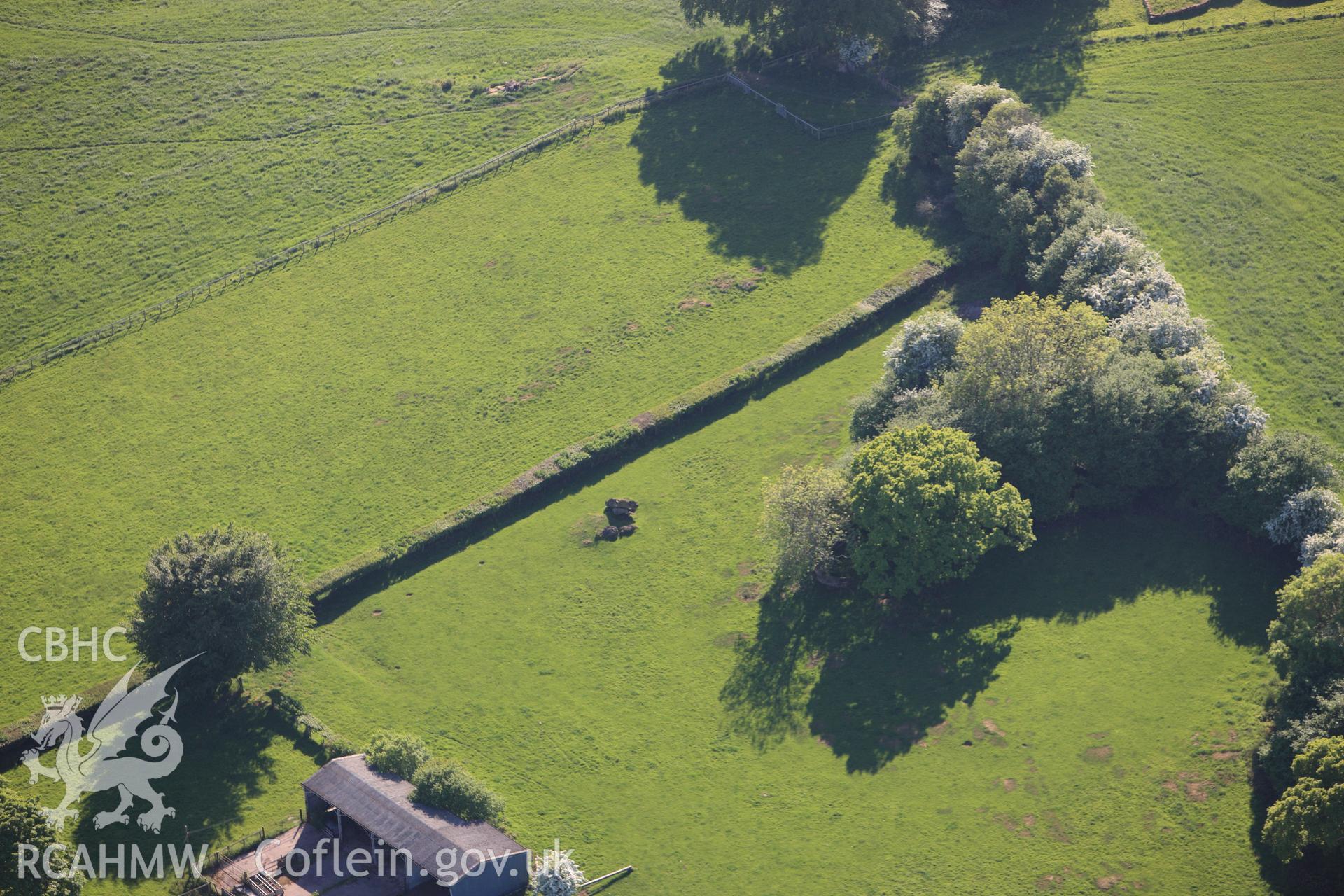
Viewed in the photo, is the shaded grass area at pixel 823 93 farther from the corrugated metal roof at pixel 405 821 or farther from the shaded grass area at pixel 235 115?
the corrugated metal roof at pixel 405 821

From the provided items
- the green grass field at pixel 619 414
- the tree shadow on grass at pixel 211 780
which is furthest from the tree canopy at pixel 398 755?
the tree shadow on grass at pixel 211 780

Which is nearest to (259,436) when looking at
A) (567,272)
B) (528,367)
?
(528,367)

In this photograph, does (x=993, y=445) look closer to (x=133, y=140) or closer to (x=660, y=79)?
(x=660, y=79)

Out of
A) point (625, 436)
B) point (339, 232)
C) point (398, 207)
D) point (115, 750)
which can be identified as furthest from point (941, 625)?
point (339, 232)

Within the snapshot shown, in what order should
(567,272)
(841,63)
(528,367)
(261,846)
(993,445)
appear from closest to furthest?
(261,846)
(993,445)
(528,367)
(567,272)
(841,63)

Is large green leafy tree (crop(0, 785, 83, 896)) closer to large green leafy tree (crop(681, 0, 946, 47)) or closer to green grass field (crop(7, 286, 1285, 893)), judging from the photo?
green grass field (crop(7, 286, 1285, 893))

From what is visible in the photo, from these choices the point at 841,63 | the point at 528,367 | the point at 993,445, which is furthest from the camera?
the point at 841,63

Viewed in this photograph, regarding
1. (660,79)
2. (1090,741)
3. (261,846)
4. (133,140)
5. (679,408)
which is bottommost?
(261,846)
